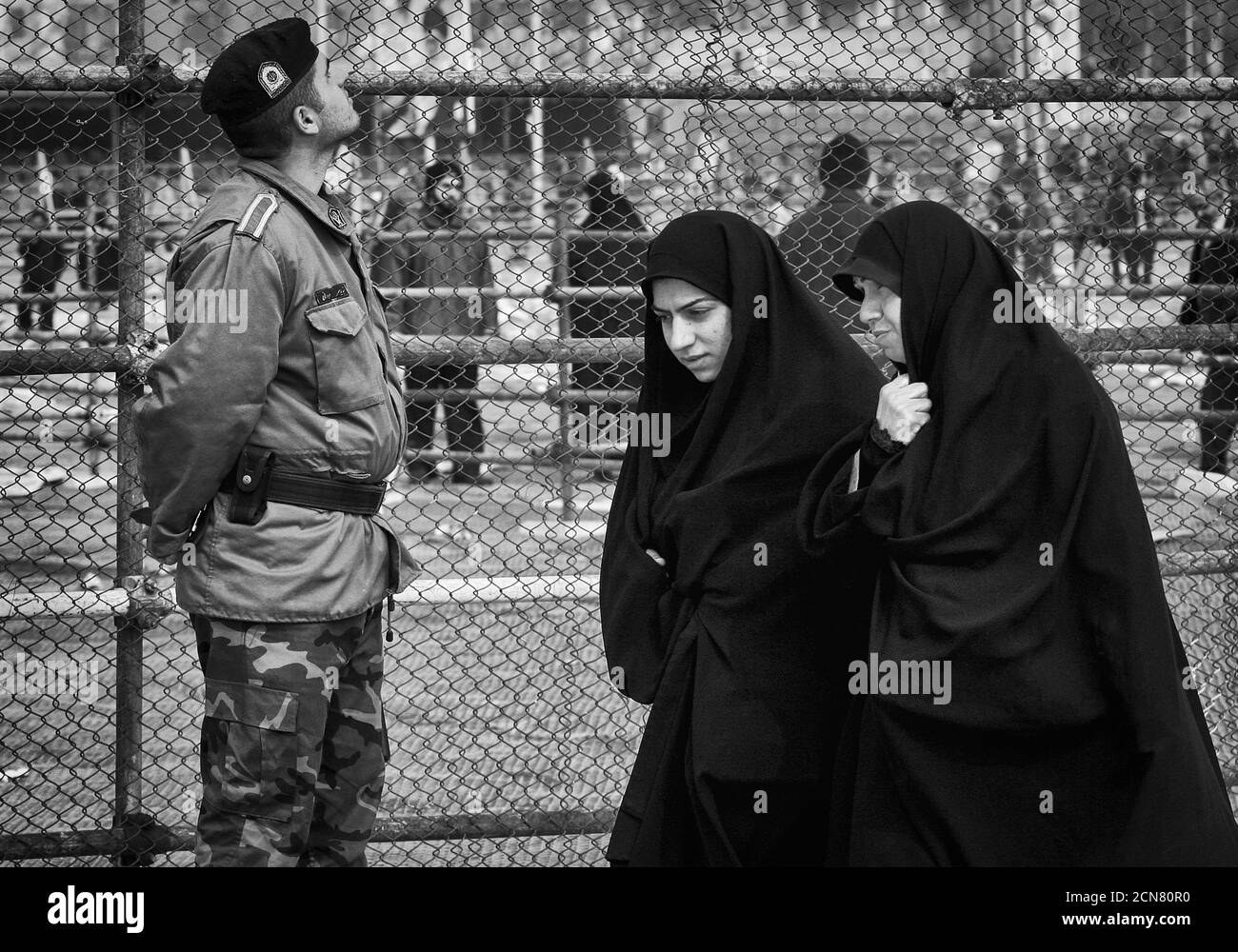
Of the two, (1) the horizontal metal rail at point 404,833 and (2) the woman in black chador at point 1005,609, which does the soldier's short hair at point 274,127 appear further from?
(1) the horizontal metal rail at point 404,833

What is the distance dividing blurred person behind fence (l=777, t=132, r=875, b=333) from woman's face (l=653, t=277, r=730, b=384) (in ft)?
7.53

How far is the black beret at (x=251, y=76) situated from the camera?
2.85 m

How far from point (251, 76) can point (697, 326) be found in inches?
44.5

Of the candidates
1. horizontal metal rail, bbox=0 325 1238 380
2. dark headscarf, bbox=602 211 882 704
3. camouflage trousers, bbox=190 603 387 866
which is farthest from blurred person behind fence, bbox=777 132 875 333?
camouflage trousers, bbox=190 603 387 866

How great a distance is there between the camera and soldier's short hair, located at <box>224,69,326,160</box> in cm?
290

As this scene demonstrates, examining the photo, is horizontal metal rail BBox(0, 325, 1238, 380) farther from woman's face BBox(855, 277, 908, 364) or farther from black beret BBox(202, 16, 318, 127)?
woman's face BBox(855, 277, 908, 364)

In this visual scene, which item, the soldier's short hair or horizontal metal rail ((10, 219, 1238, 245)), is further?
horizontal metal rail ((10, 219, 1238, 245))

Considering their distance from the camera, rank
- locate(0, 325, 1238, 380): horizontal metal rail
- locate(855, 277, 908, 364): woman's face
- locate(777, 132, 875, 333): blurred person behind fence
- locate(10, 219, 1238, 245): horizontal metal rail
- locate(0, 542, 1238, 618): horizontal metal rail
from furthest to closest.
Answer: locate(777, 132, 875, 333): blurred person behind fence → locate(10, 219, 1238, 245): horizontal metal rail → locate(0, 542, 1238, 618): horizontal metal rail → locate(0, 325, 1238, 380): horizontal metal rail → locate(855, 277, 908, 364): woman's face

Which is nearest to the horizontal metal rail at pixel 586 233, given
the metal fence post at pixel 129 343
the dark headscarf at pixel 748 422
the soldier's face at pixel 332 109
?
the metal fence post at pixel 129 343

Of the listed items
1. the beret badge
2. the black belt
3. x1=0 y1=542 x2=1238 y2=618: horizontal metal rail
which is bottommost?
x1=0 y1=542 x2=1238 y2=618: horizontal metal rail

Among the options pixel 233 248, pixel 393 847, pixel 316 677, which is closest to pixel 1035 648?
pixel 316 677

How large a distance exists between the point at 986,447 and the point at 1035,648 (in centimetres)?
40

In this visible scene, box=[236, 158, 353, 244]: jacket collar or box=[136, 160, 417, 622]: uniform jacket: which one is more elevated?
box=[236, 158, 353, 244]: jacket collar

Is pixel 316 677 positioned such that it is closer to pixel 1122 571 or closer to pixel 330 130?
pixel 330 130
